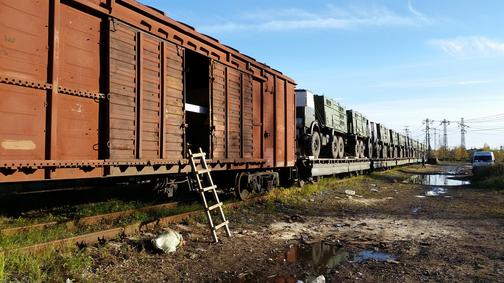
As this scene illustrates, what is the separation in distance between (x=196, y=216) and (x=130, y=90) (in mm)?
3167

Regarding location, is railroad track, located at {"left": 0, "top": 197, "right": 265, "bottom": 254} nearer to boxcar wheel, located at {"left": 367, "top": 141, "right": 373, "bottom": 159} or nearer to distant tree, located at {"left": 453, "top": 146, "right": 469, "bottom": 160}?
boxcar wheel, located at {"left": 367, "top": 141, "right": 373, "bottom": 159}

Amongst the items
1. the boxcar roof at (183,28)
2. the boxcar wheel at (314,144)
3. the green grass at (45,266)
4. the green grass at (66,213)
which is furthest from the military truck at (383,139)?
the green grass at (45,266)

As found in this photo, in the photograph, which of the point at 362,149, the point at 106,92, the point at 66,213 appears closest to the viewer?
the point at 106,92

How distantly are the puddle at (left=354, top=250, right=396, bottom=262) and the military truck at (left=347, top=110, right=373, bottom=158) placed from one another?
17046mm

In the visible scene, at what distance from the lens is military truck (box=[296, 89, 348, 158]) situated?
54.4 ft

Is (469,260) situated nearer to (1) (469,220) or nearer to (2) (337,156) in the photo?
(1) (469,220)

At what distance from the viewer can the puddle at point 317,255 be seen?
20.2 ft

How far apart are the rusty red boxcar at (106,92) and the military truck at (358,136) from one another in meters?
14.7

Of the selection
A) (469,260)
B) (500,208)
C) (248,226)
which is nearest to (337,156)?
(500,208)

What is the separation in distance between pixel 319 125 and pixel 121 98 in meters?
12.6

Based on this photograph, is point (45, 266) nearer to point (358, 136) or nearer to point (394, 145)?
point (358, 136)

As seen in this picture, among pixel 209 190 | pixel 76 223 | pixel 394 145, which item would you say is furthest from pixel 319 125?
pixel 394 145

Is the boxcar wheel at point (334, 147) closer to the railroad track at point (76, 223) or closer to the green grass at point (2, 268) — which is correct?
the railroad track at point (76, 223)

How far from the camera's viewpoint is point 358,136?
25.2 m
